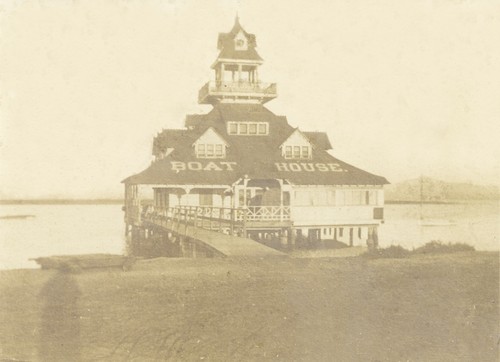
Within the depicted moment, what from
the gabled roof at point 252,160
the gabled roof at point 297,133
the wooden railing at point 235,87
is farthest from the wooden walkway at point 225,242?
the wooden railing at point 235,87

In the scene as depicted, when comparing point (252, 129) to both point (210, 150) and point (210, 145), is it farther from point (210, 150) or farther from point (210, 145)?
point (210, 150)

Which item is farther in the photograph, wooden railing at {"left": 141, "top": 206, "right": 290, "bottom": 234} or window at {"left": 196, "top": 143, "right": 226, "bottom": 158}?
wooden railing at {"left": 141, "top": 206, "right": 290, "bottom": 234}

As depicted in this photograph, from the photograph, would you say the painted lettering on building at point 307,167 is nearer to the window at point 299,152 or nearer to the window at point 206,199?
the window at point 299,152

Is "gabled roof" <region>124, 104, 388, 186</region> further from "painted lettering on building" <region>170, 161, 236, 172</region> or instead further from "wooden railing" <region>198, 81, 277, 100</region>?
"wooden railing" <region>198, 81, 277, 100</region>

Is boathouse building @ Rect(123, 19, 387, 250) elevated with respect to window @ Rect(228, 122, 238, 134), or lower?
lower

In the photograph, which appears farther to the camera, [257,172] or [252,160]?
[252,160]

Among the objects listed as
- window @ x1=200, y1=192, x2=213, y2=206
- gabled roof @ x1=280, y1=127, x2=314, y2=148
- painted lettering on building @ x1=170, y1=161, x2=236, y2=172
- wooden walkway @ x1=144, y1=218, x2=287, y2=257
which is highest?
gabled roof @ x1=280, y1=127, x2=314, y2=148

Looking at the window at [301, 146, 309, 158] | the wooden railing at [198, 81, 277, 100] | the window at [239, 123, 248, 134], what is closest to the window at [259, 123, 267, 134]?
the window at [239, 123, 248, 134]

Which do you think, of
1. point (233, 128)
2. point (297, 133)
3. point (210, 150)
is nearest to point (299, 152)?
point (297, 133)
